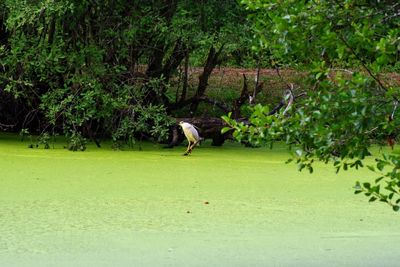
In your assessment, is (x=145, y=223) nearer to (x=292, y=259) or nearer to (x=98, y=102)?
(x=292, y=259)

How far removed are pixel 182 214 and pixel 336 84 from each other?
5.71 ft

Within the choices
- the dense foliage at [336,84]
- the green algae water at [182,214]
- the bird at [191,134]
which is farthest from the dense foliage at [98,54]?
the dense foliage at [336,84]

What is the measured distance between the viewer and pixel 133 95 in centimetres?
753

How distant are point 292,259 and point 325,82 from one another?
0.97 metres

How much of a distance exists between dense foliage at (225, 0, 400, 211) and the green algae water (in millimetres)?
751

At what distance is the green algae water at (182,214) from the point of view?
11.4 ft

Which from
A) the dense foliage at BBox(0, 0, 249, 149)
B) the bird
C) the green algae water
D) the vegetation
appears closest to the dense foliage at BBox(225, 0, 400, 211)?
the green algae water

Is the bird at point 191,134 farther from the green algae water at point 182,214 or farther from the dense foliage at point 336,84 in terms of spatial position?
the dense foliage at point 336,84

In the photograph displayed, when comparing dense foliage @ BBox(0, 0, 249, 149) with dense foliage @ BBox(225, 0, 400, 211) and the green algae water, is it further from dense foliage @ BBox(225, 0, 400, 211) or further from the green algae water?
dense foliage @ BBox(225, 0, 400, 211)

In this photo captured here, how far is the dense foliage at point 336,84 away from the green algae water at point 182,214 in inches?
29.6

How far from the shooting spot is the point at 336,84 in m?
2.82

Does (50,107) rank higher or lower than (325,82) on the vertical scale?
lower

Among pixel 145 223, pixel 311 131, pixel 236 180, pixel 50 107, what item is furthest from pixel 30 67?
pixel 311 131

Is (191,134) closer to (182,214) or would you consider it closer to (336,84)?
(182,214)
